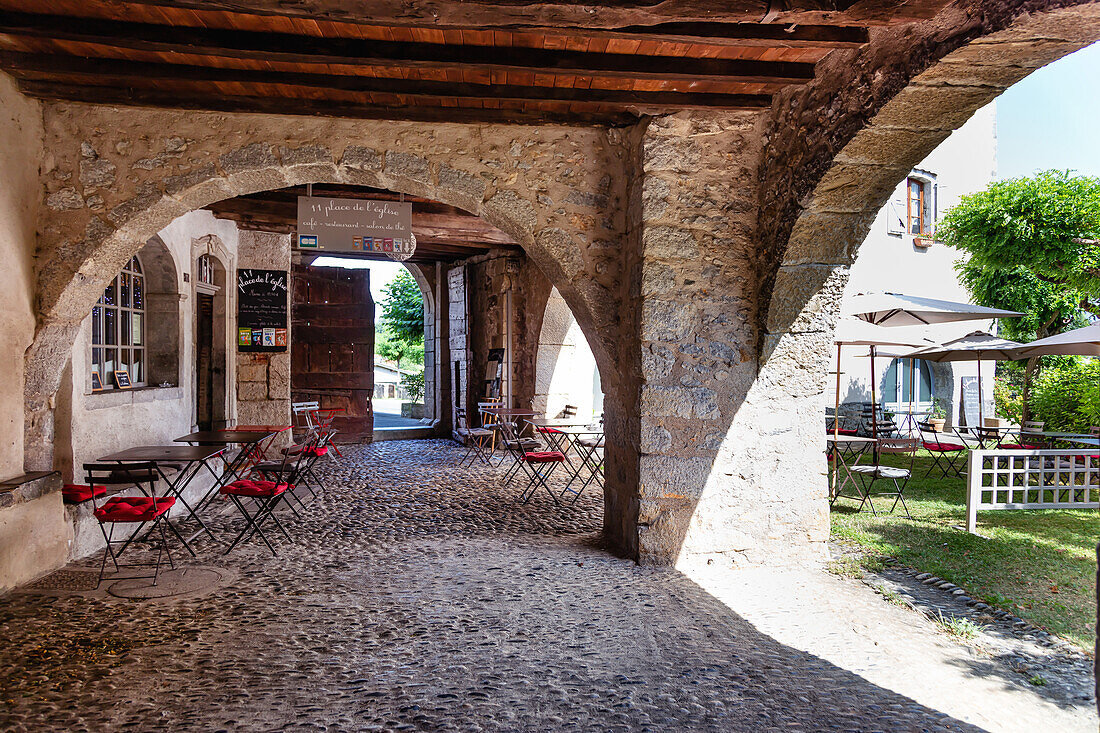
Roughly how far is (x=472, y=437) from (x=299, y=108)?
6.08 m

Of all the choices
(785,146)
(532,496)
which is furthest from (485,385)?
(785,146)

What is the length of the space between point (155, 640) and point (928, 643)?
326 centimetres

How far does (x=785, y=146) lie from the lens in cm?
370

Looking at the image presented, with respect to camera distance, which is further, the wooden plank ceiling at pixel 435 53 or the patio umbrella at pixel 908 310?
the patio umbrella at pixel 908 310

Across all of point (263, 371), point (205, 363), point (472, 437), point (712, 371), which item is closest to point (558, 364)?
point (472, 437)

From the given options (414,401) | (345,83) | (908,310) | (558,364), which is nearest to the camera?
(345,83)

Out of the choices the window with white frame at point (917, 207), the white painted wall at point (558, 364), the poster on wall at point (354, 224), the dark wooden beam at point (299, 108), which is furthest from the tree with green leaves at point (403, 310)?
the dark wooden beam at point (299, 108)

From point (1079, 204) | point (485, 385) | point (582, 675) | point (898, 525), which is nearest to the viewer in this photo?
point (582, 675)

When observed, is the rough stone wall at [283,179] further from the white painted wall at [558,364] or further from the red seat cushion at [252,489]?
the white painted wall at [558,364]

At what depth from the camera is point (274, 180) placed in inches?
161

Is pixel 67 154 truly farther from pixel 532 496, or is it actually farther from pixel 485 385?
pixel 485 385

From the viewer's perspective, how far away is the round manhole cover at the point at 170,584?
3.46m

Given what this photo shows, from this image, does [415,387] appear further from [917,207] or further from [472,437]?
[917,207]

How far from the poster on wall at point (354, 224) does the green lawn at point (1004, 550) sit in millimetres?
3600
